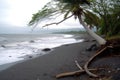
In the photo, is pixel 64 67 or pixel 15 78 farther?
pixel 64 67

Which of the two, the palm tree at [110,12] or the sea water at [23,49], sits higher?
the palm tree at [110,12]

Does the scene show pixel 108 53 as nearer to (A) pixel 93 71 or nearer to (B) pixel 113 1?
(A) pixel 93 71

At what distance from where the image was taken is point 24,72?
12898mm

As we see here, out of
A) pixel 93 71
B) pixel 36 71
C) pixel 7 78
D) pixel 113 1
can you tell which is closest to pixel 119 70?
pixel 93 71

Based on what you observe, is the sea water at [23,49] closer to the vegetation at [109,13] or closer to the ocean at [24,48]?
the ocean at [24,48]

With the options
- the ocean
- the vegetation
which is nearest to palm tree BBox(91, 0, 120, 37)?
the vegetation

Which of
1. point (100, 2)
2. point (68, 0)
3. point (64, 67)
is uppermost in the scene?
point (68, 0)

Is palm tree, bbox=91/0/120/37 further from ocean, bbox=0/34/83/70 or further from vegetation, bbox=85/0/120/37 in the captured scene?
ocean, bbox=0/34/83/70

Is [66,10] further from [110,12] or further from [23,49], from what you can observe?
[23,49]

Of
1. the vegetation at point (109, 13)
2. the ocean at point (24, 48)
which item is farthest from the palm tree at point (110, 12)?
the ocean at point (24, 48)

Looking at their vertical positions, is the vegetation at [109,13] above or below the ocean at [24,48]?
above

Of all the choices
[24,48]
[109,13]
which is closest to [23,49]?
[24,48]

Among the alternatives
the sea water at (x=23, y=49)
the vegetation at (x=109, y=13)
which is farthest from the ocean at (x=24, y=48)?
the vegetation at (x=109, y=13)

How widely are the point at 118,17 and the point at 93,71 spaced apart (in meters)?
11.6
